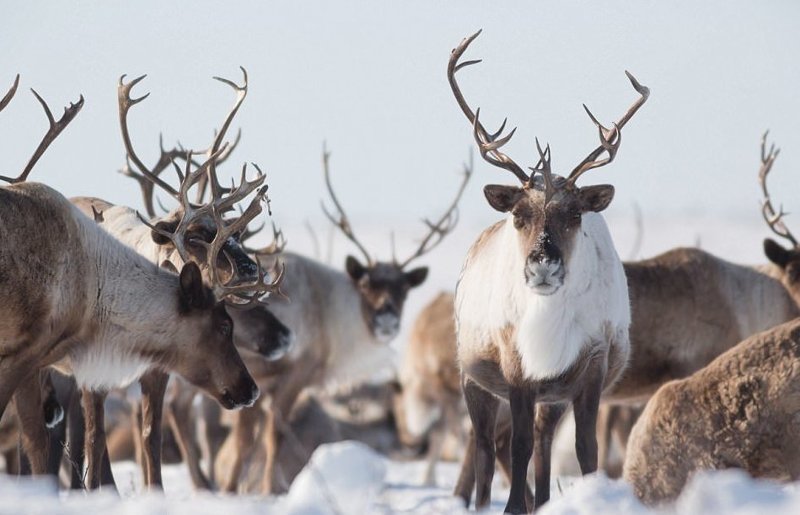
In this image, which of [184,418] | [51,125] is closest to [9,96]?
[51,125]

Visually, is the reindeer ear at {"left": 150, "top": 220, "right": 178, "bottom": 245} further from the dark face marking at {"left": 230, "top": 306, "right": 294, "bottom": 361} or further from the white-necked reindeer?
the white-necked reindeer

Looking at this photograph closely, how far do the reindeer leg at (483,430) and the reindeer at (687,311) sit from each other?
61.0 inches

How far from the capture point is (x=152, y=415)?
809 centimetres

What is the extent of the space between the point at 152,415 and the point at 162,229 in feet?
3.76

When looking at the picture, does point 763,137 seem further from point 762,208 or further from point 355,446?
point 355,446

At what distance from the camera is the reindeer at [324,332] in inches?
449

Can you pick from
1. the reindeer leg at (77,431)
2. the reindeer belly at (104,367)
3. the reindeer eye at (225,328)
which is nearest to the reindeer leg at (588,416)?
the reindeer eye at (225,328)

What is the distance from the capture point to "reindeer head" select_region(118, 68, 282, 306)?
8.00 metres

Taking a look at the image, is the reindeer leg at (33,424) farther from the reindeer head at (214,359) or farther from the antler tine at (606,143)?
the antler tine at (606,143)

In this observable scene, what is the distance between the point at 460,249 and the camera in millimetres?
47281

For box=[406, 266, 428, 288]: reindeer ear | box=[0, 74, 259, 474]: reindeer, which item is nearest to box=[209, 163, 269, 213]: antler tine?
box=[0, 74, 259, 474]: reindeer

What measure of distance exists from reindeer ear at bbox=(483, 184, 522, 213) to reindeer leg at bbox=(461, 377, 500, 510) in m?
1.03

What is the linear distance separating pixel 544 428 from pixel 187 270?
2.10 meters

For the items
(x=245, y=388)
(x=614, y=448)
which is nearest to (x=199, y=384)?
(x=245, y=388)
